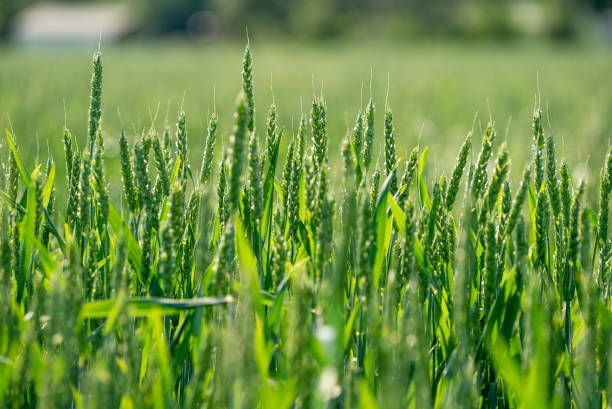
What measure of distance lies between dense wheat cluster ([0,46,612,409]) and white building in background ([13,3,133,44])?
3227 inches

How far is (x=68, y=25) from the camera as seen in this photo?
8450 cm

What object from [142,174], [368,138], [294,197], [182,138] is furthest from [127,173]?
[368,138]

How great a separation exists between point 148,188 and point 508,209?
0.88m

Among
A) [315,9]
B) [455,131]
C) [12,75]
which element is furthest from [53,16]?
[455,131]

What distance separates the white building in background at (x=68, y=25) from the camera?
8006 cm

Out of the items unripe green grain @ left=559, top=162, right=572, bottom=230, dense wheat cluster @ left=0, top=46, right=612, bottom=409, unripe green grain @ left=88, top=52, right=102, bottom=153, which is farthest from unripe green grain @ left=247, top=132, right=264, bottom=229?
unripe green grain @ left=559, top=162, right=572, bottom=230

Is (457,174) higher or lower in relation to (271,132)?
lower

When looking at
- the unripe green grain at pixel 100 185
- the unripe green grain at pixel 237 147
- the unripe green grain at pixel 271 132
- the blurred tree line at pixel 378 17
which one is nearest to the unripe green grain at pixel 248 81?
the unripe green grain at pixel 271 132

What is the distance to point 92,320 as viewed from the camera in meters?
1.32

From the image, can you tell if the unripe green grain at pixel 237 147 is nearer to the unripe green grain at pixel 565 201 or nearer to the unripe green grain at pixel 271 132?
the unripe green grain at pixel 271 132

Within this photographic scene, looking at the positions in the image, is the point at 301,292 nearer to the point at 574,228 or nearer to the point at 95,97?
the point at 574,228

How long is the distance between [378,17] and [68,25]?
47.0 meters

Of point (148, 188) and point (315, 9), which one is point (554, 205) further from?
point (315, 9)

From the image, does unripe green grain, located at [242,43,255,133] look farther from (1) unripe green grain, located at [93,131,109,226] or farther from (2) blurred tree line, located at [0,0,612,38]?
(2) blurred tree line, located at [0,0,612,38]
